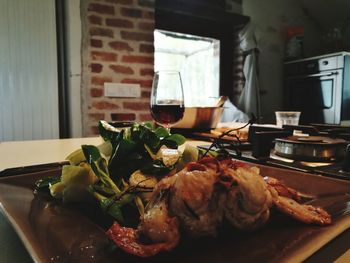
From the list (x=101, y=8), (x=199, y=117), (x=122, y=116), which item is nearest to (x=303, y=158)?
(x=199, y=117)

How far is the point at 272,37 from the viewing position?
339cm

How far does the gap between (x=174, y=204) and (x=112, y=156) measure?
0.20m

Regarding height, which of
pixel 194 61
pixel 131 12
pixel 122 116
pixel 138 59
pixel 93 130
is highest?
pixel 131 12

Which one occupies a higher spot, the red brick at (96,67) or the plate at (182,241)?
the red brick at (96,67)

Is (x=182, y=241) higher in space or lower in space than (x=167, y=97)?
lower

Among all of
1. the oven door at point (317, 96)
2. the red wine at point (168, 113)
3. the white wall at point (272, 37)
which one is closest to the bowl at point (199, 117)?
the red wine at point (168, 113)

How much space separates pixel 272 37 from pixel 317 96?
0.84 meters

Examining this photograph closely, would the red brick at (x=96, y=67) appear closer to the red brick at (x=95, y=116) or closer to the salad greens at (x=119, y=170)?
the red brick at (x=95, y=116)

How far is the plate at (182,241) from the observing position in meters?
0.28

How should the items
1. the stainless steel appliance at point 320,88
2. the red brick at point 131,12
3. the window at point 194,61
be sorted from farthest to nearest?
the window at point 194,61
the stainless steel appliance at point 320,88
the red brick at point 131,12

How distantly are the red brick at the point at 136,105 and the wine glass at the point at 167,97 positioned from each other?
1.42 m

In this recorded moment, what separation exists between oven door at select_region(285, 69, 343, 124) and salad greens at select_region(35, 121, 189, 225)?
294cm

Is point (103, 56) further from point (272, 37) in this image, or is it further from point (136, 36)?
point (272, 37)

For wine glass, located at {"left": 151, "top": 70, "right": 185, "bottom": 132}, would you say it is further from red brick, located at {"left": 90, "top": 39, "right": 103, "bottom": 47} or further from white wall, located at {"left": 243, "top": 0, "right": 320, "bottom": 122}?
white wall, located at {"left": 243, "top": 0, "right": 320, "bottom": 122}
